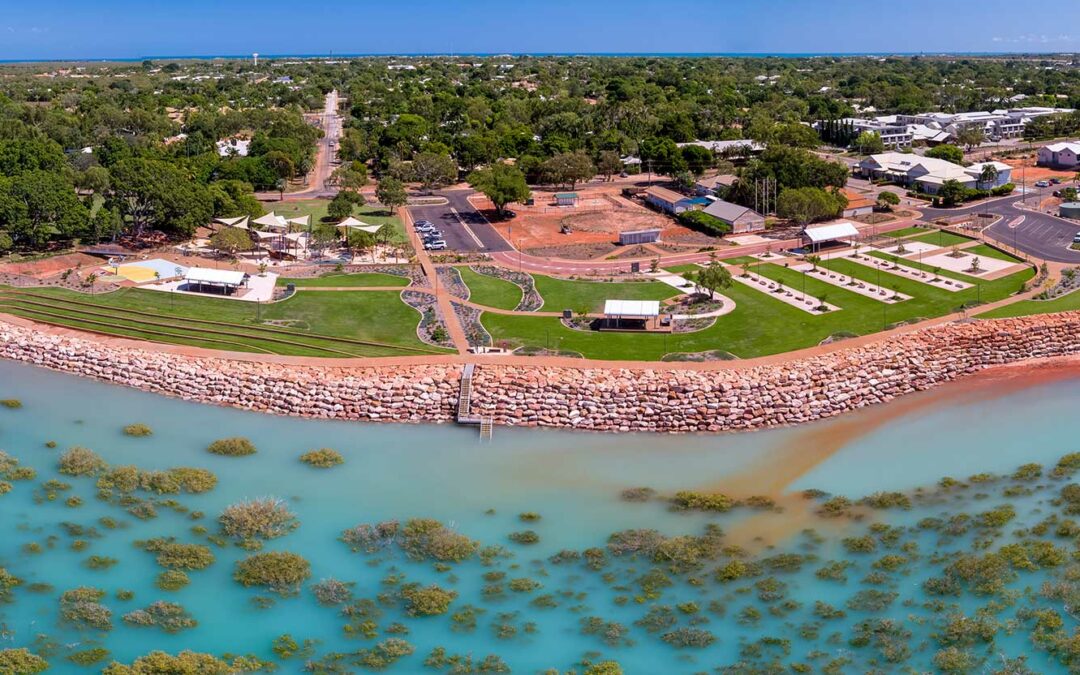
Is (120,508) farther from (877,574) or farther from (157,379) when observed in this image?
(877,574)

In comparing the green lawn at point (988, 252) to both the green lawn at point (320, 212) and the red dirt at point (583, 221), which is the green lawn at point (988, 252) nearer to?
the red dirt at point (583, 221)

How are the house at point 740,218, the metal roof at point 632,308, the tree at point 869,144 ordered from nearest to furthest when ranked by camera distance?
the metal roof at point 632,308 → the house at point 740,218 → the tree at point 869,144

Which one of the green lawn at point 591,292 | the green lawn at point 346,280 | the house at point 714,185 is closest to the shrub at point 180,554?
the green lawn at point 591,292

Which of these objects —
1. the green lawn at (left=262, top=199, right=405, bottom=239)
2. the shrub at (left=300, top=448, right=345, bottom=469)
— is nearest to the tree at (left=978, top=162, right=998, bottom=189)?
the green lawn at (left=262, top=199, right=405, bottom=239)

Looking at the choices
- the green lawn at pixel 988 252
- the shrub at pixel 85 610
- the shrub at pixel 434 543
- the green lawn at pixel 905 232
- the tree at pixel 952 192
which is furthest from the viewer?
the tree at pixel 952 192

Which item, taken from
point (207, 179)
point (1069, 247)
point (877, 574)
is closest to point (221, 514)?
point (877, 574)

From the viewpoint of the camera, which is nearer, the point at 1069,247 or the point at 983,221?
the point at 1069,247

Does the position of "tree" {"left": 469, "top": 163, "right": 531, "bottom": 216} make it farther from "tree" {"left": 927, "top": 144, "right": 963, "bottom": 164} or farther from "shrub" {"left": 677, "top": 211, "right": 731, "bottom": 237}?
"tree" {"left": 927, "top": 144, "right": 963, "bottom": 164}
